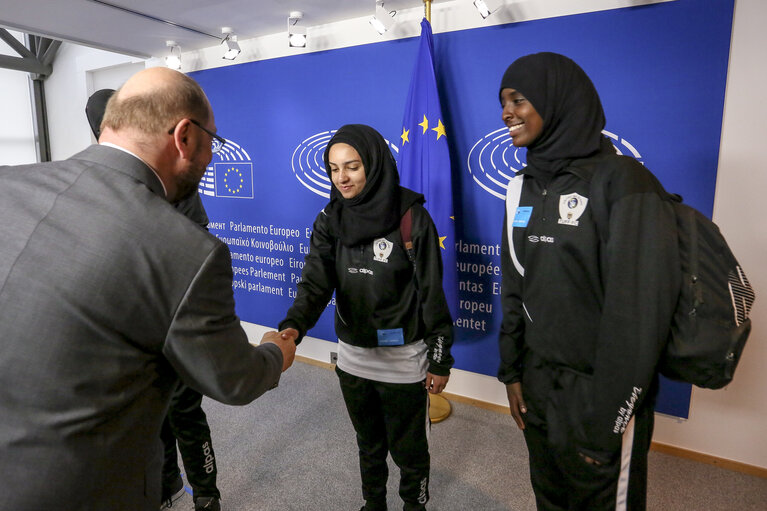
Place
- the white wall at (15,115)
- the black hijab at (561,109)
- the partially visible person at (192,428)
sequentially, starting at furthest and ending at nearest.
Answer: the white wall at (15,115), the partially visible person at (192,428), the black hijab at (561,109)

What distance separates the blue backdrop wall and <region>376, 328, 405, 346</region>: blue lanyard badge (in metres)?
1.17

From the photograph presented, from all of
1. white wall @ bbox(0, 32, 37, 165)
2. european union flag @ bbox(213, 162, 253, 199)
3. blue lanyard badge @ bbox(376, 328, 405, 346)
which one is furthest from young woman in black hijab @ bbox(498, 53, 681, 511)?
white wall @ bbox(0, 32, 37, 165)

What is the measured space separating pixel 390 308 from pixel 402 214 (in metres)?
0.37

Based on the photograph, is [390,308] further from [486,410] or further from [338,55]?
[338,55]

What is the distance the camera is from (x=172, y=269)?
822 millimetres

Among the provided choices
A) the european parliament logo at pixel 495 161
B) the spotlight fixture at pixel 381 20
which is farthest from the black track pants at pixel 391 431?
the spotlight fixture at pixel 381 20

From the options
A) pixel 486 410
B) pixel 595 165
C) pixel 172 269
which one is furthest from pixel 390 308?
pixel 486 410

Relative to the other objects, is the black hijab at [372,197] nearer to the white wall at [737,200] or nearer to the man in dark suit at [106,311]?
the man in dark suit at [106,311]

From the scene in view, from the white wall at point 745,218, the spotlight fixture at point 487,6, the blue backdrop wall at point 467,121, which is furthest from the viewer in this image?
the spotlight fixture at point 487,6

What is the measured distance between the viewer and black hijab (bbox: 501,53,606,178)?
4.17 feet

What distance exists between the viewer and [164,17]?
3.03m

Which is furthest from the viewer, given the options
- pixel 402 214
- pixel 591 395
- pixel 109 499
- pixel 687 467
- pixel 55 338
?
pixel 687 467

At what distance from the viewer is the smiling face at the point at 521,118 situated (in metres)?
1.35

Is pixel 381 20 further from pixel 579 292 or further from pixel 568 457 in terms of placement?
pixel 568 457
